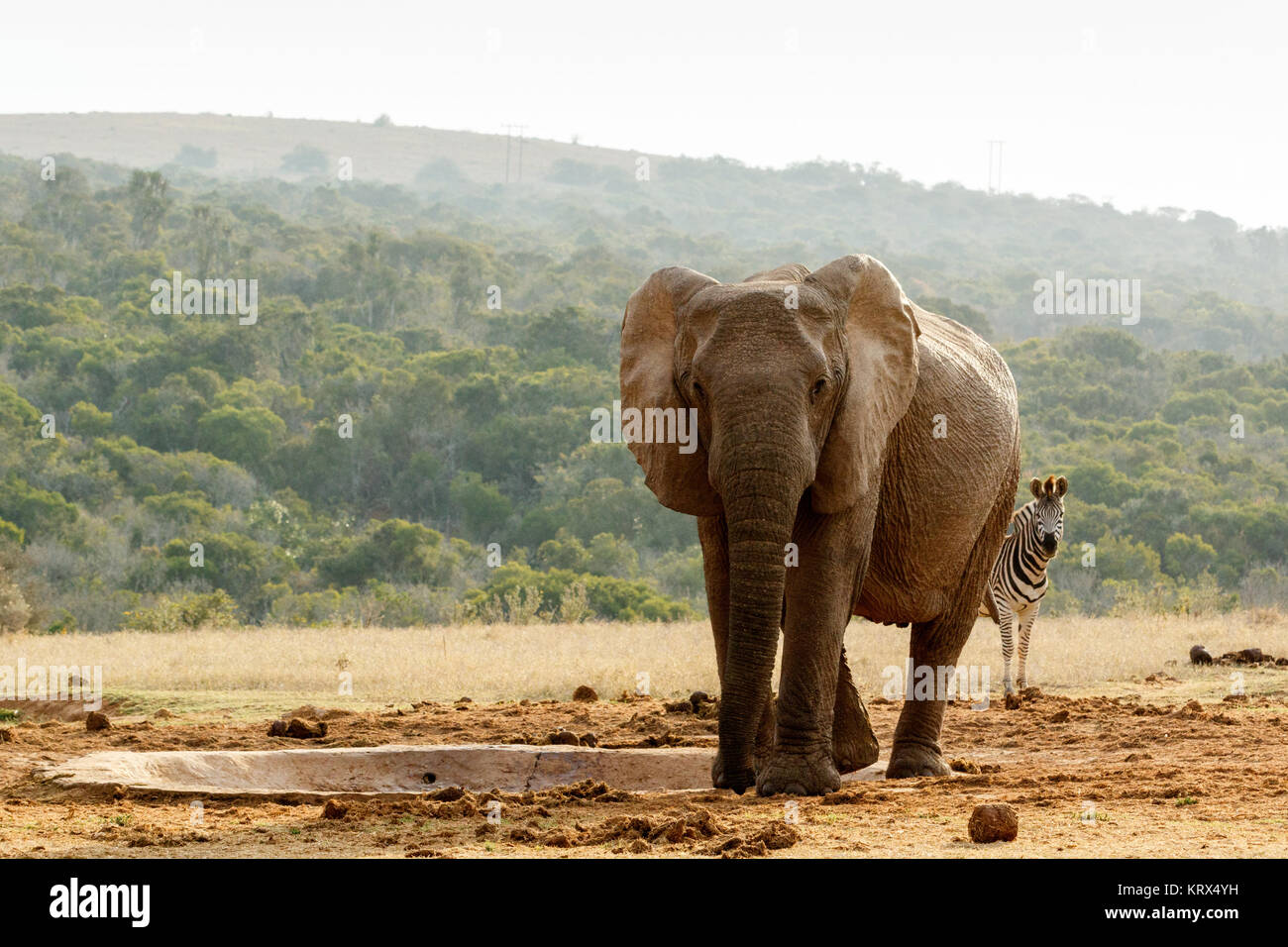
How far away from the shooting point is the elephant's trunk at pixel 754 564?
666cm

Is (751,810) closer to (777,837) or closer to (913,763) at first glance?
(777,837)

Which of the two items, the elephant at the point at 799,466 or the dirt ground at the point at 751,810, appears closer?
the dirt ground at the point at 751,810

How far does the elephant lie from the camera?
6.75m

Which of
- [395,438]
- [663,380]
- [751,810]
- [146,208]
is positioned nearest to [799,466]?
[663,380]

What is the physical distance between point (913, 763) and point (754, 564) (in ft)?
8.73

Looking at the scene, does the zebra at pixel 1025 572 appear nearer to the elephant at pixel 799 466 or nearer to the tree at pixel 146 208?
the elephant at pixel 799 466

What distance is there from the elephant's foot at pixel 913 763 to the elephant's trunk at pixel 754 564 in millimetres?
2035

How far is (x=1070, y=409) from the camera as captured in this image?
154 ft

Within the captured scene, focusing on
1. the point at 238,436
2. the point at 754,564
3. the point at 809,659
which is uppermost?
the point at 238,436

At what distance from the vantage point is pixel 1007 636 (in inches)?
557

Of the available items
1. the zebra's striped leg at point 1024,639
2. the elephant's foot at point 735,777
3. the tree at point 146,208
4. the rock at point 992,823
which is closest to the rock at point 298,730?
the elephant's foot at point 735,777

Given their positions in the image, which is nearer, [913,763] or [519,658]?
[913,763]

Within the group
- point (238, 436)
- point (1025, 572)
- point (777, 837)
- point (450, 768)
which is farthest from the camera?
point (238, 436)
